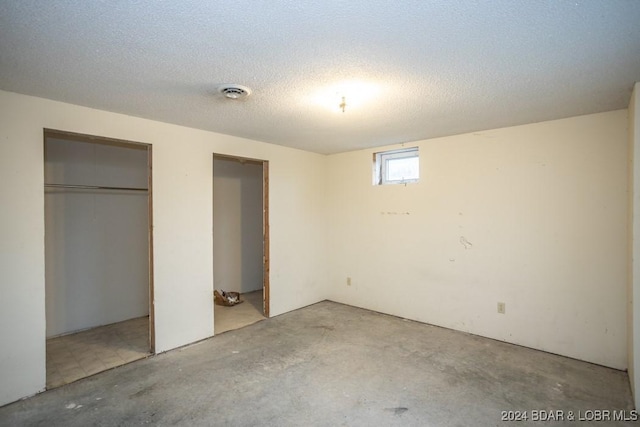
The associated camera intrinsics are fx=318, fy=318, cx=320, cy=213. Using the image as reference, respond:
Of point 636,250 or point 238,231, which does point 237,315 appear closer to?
point 238,231

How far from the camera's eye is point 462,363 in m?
2.85

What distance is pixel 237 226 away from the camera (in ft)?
17.3

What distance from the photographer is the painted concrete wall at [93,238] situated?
3451 mm

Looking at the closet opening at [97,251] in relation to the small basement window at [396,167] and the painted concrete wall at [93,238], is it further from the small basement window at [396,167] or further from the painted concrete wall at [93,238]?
the small basement window at [396,167]

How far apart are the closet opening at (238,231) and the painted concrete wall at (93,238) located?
1.08 m

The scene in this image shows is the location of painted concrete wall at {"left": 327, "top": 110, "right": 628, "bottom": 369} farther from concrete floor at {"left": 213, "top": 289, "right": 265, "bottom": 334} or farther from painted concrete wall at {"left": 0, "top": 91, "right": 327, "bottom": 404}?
concrete floor at {"left": 213, "top": 289, "right": 265, "bottom": 334}

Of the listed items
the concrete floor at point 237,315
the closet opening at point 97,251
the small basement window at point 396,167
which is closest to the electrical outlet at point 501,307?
the small basement window at point 396,167

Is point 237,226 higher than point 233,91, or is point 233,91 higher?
point 233,91

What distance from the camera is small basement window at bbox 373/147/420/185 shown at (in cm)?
404

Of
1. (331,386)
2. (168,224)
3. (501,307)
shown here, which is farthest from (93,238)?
(501,307)

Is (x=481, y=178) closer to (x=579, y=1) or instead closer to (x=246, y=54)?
(x=579, y=1)

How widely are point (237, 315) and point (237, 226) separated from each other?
5.29ft

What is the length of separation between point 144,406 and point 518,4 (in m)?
3.15

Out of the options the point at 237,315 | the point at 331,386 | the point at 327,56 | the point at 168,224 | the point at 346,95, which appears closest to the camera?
the point at 327,56
